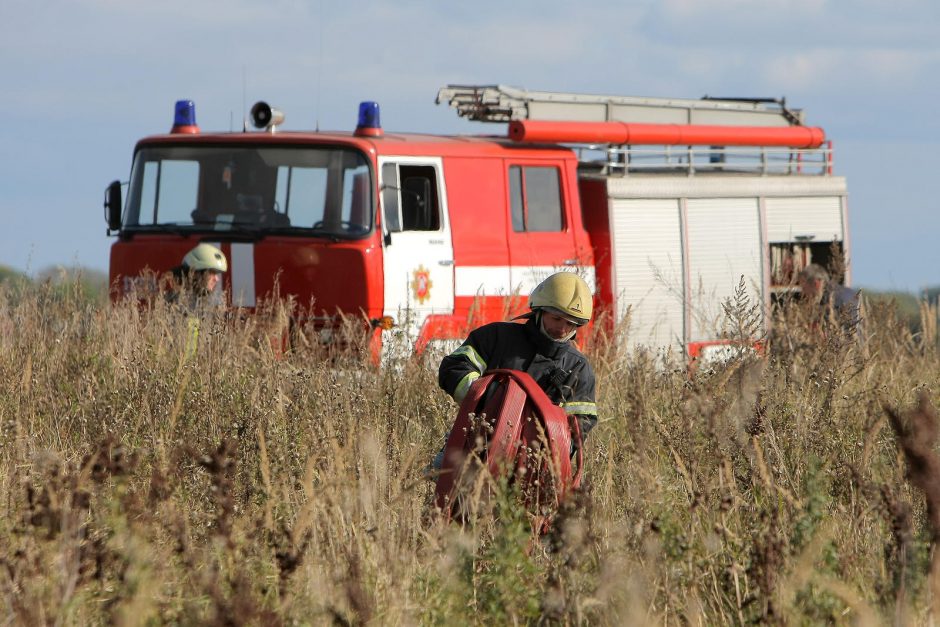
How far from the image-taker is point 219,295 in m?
9.66

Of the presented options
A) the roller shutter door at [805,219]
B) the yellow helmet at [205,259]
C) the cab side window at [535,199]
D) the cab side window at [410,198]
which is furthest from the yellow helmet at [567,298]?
the roller shutter door at [805,219]

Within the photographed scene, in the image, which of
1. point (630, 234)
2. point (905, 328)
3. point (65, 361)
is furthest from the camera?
point (630, 234)

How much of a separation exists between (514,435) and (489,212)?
674cm

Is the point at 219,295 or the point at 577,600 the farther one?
A: the point at 219,295

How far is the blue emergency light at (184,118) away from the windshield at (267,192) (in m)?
0.46

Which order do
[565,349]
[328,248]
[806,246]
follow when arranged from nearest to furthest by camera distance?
[565,349] → [328,248] → [806,246]

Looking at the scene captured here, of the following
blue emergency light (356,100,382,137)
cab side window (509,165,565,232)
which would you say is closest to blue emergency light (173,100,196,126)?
blue emergency light (356,100,382,137)

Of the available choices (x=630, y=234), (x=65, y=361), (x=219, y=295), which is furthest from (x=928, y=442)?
(x=630, y=234)

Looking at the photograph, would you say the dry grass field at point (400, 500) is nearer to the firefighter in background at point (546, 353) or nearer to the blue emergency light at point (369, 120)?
the firefighter in background at point (546, 353)

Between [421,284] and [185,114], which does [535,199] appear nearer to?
[421,284]

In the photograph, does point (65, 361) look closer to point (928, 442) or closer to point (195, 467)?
point (195, 467)

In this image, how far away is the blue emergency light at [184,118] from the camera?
1129cm

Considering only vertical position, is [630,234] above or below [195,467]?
above

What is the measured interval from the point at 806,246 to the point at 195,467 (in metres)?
10.0
